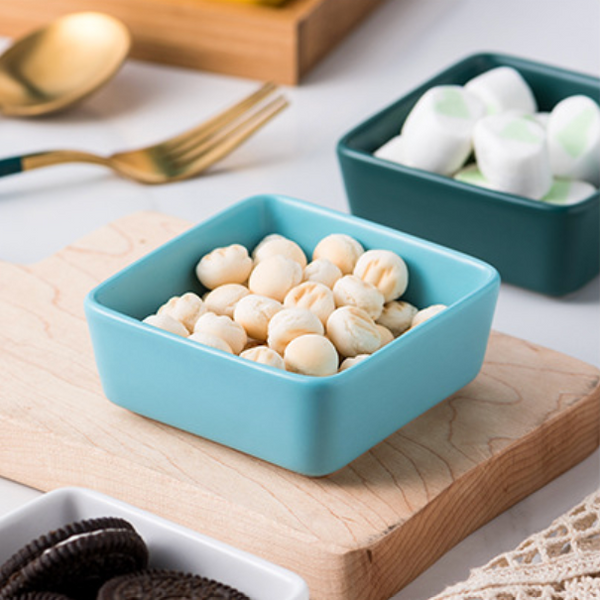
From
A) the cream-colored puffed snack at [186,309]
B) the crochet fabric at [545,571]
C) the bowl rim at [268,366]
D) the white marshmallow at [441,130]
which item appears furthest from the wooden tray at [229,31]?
the crochet fabric at [545,571]

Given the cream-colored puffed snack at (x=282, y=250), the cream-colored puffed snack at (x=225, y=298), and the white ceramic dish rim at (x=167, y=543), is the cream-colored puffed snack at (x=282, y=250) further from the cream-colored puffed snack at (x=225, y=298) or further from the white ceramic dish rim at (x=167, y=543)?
the white ceramic dish rim at (x=167, y=543)

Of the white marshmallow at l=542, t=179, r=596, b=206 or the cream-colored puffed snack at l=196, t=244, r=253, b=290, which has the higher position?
the cream-colored puffed snack at l=196, t=244, r=253, b=290

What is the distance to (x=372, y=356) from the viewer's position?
69 cm

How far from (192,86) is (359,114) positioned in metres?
0.18

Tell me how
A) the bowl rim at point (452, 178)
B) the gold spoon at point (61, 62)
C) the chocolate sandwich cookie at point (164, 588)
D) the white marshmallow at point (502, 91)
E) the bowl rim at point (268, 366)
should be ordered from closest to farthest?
the chocolate sandwich cookie at point (164, 588)
the bowl rim at point (268, 366)
the bowl rim at point (452, 178)
the white marshmallow at point (502, 91)
the gold spoon at point (61, 62)

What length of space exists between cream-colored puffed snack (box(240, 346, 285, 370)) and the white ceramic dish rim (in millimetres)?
108

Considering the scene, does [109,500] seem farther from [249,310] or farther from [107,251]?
[107,251]

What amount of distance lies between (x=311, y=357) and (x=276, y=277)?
0.09m

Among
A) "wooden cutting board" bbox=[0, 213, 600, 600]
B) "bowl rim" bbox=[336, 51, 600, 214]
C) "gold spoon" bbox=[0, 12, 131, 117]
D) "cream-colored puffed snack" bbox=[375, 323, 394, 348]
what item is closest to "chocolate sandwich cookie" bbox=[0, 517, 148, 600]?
"wooden cutting board" bbox=[0, 213, 600, 600]

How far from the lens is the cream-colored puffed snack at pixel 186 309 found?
2.49 feet

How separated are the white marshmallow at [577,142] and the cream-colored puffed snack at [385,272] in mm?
212

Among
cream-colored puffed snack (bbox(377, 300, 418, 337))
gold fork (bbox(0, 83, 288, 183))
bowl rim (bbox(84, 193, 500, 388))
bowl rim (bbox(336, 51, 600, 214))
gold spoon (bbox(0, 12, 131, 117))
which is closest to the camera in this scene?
bowl rim (bbox(84, 193, 500, 388))

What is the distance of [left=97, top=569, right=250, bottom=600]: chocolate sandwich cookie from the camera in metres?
0.56

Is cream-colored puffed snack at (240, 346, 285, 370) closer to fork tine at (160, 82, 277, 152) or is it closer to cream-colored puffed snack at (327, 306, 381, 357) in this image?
cream-colored puffed snack at (327, 306, 381, 357)
